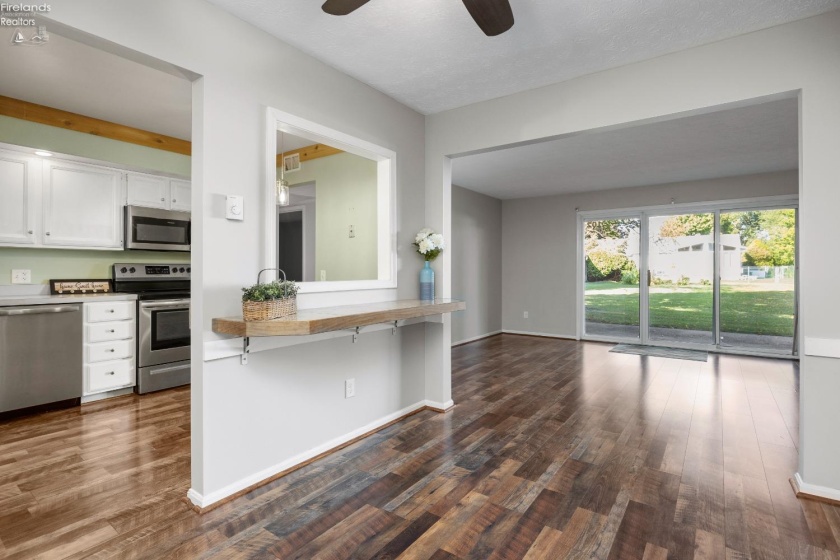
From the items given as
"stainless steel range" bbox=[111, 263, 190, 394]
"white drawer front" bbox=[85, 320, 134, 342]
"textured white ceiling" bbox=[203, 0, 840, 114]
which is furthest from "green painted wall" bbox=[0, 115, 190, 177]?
"textured white ceiling" bbox=[203, 0, 840, 114]

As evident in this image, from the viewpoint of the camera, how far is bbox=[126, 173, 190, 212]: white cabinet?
4.18 meters

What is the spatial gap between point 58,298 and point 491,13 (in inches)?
158

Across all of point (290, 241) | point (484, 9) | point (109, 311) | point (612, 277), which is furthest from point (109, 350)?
point (612, 277)

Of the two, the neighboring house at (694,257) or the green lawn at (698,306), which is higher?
the neighboring house at (694,257)

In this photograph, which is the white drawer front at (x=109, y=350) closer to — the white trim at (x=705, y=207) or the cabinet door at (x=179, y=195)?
the cabinet door at (x=179, y=195)

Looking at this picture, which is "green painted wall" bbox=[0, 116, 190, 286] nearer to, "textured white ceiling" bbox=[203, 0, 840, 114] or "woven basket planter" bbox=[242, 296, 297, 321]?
"textured white ceiling" bbox=[203, 0, 840, 114]

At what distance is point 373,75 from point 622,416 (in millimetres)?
3251

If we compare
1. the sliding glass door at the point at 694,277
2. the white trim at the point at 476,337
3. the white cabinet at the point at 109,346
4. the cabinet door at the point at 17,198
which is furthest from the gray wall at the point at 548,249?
the cabinet door at the point at 17,198

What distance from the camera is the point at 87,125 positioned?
12.9 ft

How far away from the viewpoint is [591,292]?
7.15 meters

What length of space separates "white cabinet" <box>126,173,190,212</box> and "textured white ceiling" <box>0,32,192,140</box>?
0.54 m

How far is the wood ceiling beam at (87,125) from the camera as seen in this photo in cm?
354

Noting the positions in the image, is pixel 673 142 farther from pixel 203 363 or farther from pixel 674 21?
pixel 203 363

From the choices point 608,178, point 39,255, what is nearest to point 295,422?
point 39,255
